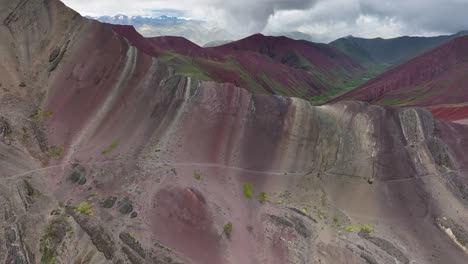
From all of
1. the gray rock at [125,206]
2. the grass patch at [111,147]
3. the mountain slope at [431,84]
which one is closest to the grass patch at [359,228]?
the gray rock at [125,206]

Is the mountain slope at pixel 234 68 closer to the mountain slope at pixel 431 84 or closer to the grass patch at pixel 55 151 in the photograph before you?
the mountain slope at pixel 431 84

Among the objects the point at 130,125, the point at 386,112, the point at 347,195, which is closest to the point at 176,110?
the point at 130,125

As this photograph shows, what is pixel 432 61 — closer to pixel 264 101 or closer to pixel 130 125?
pixel 264 101

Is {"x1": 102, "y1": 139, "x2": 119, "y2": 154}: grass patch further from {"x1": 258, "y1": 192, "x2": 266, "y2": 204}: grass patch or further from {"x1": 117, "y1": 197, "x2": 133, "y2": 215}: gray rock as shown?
{"x1": 258, "y1": 192, "x2": 266, "y2": 204}: grass patch

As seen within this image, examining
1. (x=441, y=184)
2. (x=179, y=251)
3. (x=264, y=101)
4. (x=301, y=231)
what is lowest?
(x=179, y=251)

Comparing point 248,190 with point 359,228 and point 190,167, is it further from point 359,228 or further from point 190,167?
point 359,228
